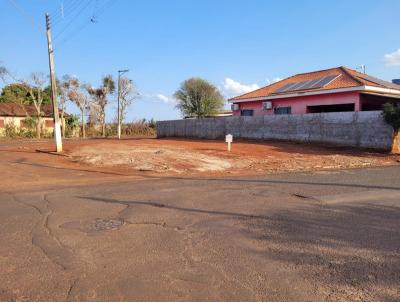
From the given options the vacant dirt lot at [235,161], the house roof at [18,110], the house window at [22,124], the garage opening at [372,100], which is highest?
the house roof at [18,110]

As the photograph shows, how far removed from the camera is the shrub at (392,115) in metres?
19.9

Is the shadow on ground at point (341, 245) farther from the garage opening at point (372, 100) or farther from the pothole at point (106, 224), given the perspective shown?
the garage opening at point (372, 100)

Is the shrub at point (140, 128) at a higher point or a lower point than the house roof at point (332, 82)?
lower

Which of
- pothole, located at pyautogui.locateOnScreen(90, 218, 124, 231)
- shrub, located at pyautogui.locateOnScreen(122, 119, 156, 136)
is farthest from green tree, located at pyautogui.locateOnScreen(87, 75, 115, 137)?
pothole, located at pyautogui.locateOnScreen(90, 218, 124, 231)

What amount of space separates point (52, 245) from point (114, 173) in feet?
29.1

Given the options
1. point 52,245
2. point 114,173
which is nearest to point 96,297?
point 52,245

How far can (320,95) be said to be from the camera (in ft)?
97.3

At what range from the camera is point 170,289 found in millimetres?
4012

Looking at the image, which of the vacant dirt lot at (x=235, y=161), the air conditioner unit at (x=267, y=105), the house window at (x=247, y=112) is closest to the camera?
the vacant dirt lot at (x=235, y=161)

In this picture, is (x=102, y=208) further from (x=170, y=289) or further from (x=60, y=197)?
(x=170, y=289)

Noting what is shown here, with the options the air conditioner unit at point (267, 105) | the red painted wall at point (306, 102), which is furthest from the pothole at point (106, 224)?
the air conditioner unit at point (267, 105)

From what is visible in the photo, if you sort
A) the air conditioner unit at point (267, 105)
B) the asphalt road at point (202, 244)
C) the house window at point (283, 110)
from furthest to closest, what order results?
1. the air conditioner unit at point (267, 105)
2. the house window at point (283, 110)
3. the asphalt road at point (202, 244)

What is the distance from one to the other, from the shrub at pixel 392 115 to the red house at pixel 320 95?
6.36 metres

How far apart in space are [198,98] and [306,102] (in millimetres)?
34106
